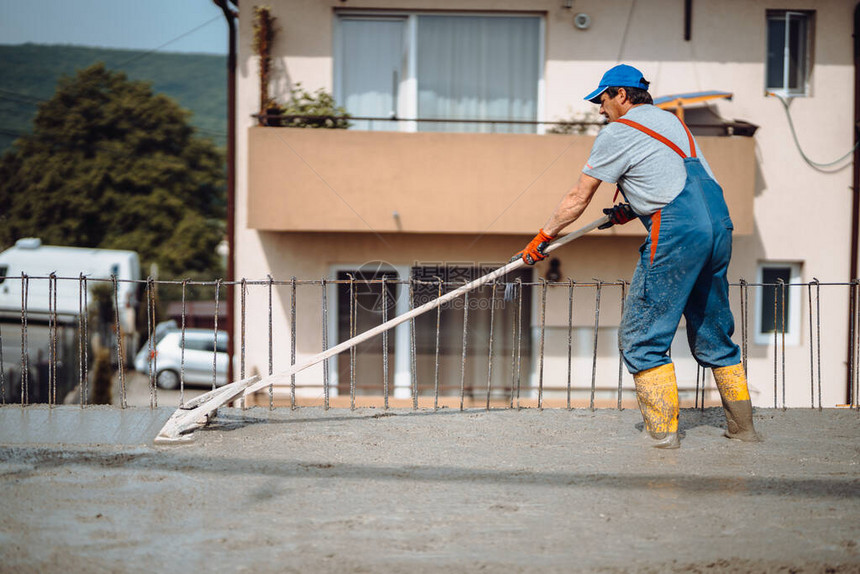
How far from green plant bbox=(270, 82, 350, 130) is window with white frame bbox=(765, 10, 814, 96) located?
5659 mm

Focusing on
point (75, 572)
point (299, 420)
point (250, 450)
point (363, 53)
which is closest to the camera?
point (75, 572)

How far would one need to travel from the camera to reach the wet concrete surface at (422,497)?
3.14 meters

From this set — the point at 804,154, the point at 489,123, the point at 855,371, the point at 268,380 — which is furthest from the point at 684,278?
the point at 804,154

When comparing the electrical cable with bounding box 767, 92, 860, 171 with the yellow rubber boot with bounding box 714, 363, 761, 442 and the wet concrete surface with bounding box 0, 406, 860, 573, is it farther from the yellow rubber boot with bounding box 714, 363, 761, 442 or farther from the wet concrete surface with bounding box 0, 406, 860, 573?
the yellow rubber boot with bounding box 714, 363, 761, 442

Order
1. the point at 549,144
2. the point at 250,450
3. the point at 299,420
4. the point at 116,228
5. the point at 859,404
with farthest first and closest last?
the point at 116,228 < the point at 549,144 < the point at 859,404 < the point at 299,420 < the point at 250,450

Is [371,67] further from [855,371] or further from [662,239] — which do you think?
[662,239]

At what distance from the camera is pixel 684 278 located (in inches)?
174

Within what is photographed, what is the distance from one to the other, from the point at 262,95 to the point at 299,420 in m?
6.48

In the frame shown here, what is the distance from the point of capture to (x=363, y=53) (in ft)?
36.7

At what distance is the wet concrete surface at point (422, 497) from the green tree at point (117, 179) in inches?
1715

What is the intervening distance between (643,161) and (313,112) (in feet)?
22.4

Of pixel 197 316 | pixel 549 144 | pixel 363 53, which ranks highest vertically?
pixel 363 53

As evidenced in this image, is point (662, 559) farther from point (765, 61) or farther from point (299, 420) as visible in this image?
point (765, 61)

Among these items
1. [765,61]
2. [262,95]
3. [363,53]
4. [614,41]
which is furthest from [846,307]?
[262,95]
